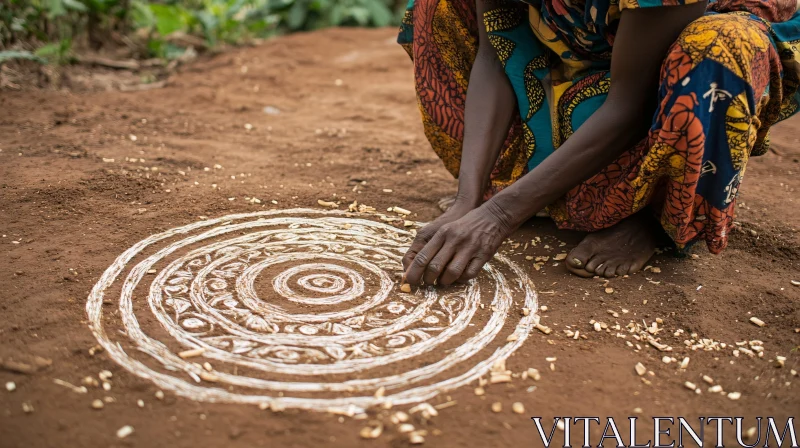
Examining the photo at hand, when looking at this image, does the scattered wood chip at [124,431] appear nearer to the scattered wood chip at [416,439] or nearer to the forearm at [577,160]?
the scattered wood chip at [416,439]

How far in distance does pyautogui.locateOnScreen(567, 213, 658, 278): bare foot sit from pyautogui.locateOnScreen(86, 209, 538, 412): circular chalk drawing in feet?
0.68

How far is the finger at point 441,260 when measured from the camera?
1970 mm

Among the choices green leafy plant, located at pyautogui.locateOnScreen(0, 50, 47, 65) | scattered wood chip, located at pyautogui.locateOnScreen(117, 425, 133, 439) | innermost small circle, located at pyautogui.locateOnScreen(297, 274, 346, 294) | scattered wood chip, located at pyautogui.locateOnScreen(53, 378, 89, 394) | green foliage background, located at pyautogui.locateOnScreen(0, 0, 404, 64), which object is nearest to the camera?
scattered wood chip, located at pyautogui.locateOnScreen(117, 425, 133, 439)

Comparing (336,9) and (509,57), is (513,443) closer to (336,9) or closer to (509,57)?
(509,57)

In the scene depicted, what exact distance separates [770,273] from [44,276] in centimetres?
231

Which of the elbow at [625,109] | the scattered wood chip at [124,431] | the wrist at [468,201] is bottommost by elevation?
the scattered wood chip at [124,431]

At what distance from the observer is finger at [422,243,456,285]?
197cm

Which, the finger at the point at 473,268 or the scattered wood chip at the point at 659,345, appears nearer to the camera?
the scattered wood chip at the point at 659,345

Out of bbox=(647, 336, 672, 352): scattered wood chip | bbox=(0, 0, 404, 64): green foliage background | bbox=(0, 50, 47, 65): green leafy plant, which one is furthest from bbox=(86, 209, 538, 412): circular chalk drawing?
bbox=(0, 0, 404, 64): green foliage background

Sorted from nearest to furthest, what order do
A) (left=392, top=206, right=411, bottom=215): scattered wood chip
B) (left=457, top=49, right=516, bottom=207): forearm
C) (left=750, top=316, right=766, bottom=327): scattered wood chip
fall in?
(left=750, top=316, right=766, bottom=327): scattered wood chip < (left=457, top=49, right=516, bottom=207): forearm < (left=392, top=206, right=411, bottom=215): scattered wood chip

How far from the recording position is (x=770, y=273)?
2232mm

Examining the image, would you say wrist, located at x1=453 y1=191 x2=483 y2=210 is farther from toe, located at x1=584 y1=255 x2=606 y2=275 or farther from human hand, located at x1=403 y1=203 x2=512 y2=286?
toe, located at x1=584 y1=255 x2=606 y2=275

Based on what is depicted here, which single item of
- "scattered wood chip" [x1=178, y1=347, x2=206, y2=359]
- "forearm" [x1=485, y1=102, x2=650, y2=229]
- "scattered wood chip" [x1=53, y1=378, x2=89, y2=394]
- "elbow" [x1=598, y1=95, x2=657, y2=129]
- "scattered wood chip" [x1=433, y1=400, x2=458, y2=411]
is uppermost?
"elbow" [x1=598, y1=95, x2=657, y2=129]

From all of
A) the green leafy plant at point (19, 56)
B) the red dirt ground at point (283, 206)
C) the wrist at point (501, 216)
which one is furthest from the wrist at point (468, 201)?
the green leafy plant at point (19, 56)
